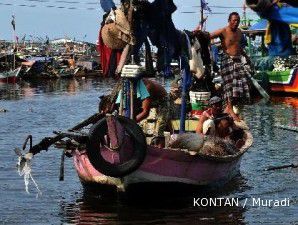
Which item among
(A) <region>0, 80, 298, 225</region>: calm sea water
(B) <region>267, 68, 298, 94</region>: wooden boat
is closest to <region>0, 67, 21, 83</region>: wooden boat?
(B) <region>267, 68, 298, 94</region>: wooden boat

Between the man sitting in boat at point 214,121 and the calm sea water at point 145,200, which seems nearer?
the calm sea water at point 145,200

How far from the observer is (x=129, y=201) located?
36.4 feet

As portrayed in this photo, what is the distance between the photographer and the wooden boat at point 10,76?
183 ft

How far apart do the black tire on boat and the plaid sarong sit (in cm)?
187

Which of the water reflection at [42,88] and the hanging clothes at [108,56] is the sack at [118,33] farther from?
the water reflection at [42,88]

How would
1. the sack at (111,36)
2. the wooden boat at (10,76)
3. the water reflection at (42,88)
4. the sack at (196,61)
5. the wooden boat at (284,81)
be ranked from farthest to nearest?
the wooden boat at (10,76), the water reflection at (42,88), the wooden boat at (284,81), the sack at (196,61), the sack at (111,36)

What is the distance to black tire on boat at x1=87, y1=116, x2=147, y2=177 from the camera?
1016 centimetres

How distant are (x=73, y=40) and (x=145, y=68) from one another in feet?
263

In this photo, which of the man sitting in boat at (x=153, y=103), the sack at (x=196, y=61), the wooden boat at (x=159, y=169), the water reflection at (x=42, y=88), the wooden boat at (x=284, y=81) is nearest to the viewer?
the wooden boat at (x=159, y=169)

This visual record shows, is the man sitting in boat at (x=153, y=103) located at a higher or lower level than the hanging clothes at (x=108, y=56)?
lower

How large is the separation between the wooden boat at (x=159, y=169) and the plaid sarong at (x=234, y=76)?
3.44 ft

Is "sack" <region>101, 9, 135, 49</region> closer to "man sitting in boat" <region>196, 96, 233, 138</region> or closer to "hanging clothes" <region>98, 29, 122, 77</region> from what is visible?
"hanging clothes" <region>98, 29, 122, 77</region>

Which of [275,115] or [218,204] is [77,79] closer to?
[275,115]

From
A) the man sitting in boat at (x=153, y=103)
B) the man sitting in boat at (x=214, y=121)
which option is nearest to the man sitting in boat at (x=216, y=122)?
the man sitting in boat at (x=214, y=121)
